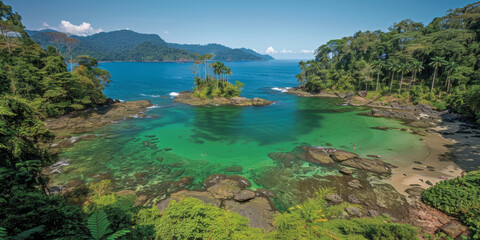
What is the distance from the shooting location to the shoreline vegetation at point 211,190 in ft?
22.6

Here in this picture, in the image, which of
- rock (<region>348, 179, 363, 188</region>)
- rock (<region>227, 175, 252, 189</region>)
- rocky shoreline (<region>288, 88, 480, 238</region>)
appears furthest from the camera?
rock (<region>227, 175, 252, 189</region>)

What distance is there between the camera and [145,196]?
18.9 metres

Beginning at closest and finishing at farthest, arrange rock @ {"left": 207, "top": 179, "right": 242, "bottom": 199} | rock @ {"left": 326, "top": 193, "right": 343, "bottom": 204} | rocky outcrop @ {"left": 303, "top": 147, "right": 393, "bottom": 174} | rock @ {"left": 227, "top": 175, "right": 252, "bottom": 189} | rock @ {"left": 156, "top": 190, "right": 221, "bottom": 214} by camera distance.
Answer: rock @ {"left": 156, "top": 190, "right": 221, "bottom": 214} → rock @ {"left": 326, "top": 193, "right": 343, "bottom": 204} → rock @ {"left": 207, "top": 179, "right": 242, "bottom": 199} → rock @ {"left": 227, "top": 175, "right": 252, "bottom": 189} → rocky outcrop @ {"left": 303, "top": 147, "right": 393, "bottom": 174}

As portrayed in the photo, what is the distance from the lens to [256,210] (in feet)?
56.2

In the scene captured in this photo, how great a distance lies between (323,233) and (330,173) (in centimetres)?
1652

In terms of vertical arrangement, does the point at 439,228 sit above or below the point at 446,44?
below

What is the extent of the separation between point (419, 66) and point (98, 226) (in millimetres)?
71984

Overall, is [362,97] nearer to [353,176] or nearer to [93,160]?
[353,176]

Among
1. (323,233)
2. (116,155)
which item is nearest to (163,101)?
(116,155)

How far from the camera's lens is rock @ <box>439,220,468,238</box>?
13.8m

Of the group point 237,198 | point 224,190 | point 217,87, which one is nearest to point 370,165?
point 237,198

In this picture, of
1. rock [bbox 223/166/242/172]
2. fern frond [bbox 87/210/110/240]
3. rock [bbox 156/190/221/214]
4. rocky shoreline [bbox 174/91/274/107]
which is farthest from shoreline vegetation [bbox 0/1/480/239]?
rocky shoreline [bbox 174/91/274/107]

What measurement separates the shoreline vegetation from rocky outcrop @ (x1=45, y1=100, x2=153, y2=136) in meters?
0.24

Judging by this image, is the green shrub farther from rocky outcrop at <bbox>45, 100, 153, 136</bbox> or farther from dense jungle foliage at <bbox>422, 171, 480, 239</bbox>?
rocky outcrop at <bbox>45, 100, 153, 136</bbox>
